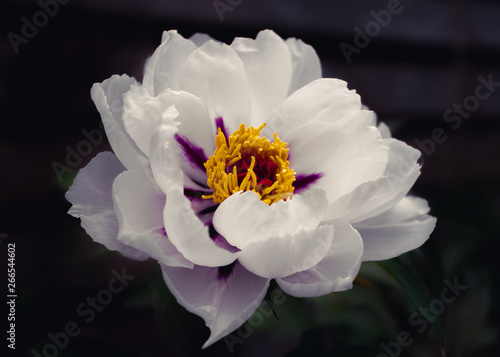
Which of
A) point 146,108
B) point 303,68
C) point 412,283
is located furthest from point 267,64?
point 412,283

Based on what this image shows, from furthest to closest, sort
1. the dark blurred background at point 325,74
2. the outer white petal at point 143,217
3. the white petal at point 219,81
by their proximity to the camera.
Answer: the dark blurred background at point 325,74, the white petal at point 219,81, the outer white petal at point 143,217

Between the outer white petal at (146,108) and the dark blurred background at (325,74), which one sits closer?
the outer white petal at (146,108)

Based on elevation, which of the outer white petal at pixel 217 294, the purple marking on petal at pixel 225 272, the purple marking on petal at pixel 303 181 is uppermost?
the purple marking on petal at pixel 303 181

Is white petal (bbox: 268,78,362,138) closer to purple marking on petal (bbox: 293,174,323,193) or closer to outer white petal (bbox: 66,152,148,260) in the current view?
purple marking on petal (bbox: 293,174,323,193)

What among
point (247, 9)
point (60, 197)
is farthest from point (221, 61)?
point (247, 9)

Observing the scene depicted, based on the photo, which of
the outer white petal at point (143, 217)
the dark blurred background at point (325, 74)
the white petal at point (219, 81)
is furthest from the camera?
the dark blurred background at point (325, 74)

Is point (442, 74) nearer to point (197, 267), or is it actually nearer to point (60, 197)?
point (60, 197)

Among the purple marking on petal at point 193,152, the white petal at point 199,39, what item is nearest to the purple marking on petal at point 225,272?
the purple marking on petal at point 193,152

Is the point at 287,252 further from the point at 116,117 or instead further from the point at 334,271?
the point at 116,117

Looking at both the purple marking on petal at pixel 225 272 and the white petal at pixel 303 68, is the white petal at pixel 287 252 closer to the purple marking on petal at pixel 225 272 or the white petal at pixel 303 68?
the purple marking on petal at pixel 225 272

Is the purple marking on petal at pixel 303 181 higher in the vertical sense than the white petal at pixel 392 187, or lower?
lower
